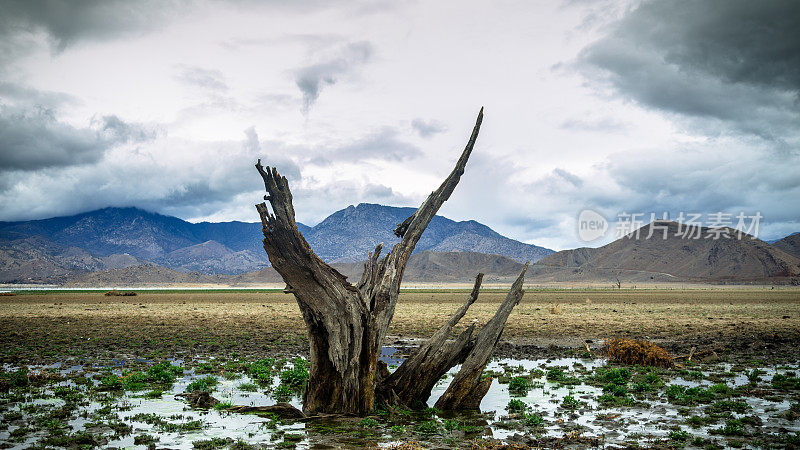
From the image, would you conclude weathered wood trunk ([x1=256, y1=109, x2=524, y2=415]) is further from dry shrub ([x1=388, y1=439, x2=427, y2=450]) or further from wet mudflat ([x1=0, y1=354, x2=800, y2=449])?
dry shrub ([x1=388, y1=439, x2=427, y2=450])

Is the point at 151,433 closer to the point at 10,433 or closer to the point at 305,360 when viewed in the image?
the point at 10,433

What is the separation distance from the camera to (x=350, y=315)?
1130cm

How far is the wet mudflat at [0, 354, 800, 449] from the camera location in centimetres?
1005

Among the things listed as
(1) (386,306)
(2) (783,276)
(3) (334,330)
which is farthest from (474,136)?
(2) (783,276)

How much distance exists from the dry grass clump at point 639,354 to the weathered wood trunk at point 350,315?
9.76 m

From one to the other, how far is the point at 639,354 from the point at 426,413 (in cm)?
1101

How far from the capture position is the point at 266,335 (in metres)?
29.3

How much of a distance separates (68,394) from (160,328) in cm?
2000

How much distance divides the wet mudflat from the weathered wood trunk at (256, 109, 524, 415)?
2.09 ft

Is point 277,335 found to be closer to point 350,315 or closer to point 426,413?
point 426,413

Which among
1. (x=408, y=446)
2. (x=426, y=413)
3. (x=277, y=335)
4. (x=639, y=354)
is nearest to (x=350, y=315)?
(x=408, y=446)

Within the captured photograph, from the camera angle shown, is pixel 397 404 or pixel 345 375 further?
pixel 397 404

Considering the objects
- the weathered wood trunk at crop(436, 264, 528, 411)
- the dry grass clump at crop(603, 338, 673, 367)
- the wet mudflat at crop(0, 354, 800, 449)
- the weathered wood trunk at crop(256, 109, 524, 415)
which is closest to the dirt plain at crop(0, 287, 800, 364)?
the dry grass clump at crop(603, 338, 673, 367)

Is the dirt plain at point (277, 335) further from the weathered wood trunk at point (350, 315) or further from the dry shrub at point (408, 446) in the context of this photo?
the dry shrub at point (408, 446)
